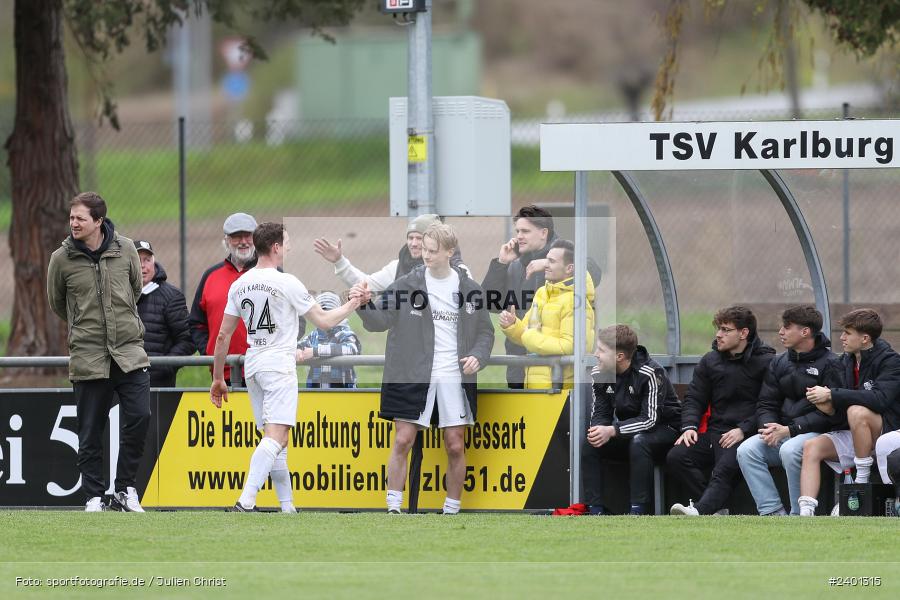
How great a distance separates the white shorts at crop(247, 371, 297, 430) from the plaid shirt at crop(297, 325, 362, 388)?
1028mm

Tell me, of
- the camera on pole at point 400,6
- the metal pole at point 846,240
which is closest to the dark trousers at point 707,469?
the camera on pole at point 400,6

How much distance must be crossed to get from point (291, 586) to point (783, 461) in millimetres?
4064

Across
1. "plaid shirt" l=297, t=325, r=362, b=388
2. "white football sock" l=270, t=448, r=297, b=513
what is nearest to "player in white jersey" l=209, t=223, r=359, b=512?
"white football sock" l=270, t=448, r=297, b=513

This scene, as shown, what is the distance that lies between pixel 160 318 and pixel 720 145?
14.2 feet

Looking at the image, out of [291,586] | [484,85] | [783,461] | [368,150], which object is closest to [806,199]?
[783,461]

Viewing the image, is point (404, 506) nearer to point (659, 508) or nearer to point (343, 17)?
point (659, 508)

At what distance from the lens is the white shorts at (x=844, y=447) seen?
1005 centimetres

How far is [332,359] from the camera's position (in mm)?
10922

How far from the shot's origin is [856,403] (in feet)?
32.5

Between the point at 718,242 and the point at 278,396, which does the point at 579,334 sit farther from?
the point at 718,242

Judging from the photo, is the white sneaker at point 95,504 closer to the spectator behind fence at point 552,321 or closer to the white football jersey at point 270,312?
the white football jersey at point 270,312

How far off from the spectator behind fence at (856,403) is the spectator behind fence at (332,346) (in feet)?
10.5

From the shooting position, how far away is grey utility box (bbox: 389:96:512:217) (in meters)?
12.8

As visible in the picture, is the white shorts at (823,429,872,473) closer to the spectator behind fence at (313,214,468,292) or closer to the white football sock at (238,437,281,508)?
the spectator behind fence at (313,214,468,292)
